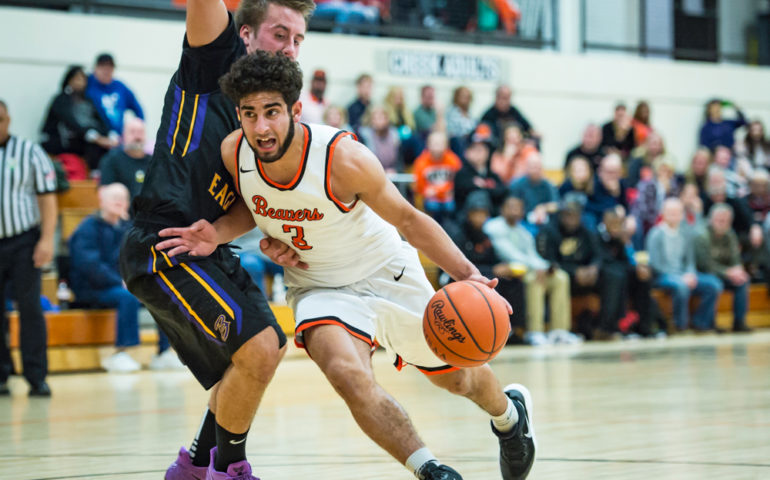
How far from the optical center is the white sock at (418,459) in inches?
131

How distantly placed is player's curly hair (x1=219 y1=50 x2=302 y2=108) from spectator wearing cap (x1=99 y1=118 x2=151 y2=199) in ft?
20.4

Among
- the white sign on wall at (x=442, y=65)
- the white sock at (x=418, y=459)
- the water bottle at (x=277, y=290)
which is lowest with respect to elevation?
the water bottle at (x=277, y=290)

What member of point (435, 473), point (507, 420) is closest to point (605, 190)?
point (507, 420)

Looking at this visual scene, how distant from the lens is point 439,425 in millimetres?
5543

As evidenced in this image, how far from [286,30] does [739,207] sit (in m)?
11.5

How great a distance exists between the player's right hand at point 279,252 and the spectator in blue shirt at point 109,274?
216 inches

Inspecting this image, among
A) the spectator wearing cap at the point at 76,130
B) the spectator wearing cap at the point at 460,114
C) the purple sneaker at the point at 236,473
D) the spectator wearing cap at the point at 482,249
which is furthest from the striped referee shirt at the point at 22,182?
the spectator wearing cap at the point at 460,114

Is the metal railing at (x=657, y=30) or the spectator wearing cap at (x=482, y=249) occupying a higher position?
the metal railing at (x=657, y=30)

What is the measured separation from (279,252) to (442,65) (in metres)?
10.9

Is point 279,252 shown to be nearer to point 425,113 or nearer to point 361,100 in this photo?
point 361,100

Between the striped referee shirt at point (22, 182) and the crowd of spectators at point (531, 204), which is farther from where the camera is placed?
the crowd of spectators at point (531, 204)

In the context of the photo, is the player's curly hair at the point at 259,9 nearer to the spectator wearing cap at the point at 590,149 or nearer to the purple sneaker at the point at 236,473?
the purple sneaker at the point at 236,473

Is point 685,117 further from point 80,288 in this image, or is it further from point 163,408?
point 163,408

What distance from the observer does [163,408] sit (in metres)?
6.50
